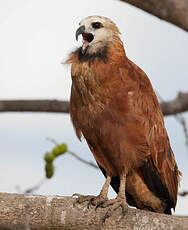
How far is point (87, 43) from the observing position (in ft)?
14.5

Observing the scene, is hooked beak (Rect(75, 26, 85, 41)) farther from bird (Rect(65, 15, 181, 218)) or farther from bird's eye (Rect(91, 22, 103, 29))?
bird's eye (Rect(91, 22, 103, 29))

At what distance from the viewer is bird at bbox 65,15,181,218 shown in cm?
421

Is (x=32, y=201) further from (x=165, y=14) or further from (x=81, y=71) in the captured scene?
(x=165, y=14)

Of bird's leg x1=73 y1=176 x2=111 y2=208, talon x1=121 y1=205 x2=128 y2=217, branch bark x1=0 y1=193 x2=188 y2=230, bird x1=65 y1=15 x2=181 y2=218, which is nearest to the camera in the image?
branch bark x1=0 y1=193 x2=188 y2=230

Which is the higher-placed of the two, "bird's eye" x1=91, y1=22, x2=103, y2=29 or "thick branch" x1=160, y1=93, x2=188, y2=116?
"bird's eye" x1=91, y1=22, x2=103, y2=29

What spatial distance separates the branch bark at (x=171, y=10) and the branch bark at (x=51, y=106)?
5.06 feet

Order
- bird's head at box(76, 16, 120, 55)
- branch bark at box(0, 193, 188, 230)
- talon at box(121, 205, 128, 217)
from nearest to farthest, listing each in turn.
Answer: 1. branch bark at box(0, 193, 188, 230)
2. talon at box(121, 205, 128, 217)
3. bird's head at box(76, 16, 120, 55)

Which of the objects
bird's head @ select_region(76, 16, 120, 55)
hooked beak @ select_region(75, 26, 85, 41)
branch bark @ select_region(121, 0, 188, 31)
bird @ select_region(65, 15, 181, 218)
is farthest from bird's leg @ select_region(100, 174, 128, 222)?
branch bark @ select_region(121, 0, 188, 31)

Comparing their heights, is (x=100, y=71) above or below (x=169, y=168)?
above

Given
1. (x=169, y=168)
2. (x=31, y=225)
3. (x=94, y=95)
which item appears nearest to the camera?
(x=31, y=225)

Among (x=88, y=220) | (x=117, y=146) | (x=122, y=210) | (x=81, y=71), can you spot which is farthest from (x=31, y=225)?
(x=81, y=71)

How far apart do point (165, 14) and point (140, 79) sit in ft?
2.12

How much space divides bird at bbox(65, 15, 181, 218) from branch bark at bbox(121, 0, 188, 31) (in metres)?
0.43

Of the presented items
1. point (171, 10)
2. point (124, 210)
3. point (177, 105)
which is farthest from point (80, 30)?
point (177, 105)
